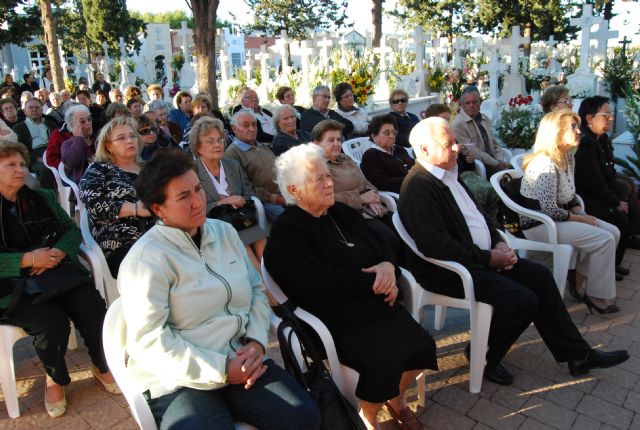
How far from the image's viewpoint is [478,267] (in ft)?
8.79

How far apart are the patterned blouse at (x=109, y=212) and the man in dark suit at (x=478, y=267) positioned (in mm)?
1588

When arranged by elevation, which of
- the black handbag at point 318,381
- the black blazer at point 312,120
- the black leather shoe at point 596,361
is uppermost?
the black blazer at point 312,120

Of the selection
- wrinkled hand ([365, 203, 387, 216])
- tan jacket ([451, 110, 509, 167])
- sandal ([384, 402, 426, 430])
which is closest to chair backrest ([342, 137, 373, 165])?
tan jacket ([451, 110, 509, 167])

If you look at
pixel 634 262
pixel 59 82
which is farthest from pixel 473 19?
pixel 634 262

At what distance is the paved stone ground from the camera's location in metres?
2.42

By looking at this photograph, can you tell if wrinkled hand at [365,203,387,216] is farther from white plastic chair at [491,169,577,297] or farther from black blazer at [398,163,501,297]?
black blazer at [398,163,501,297]

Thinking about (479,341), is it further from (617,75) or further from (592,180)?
(617,75)

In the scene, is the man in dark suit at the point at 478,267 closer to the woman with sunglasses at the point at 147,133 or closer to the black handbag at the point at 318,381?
the black handbag at the point at 318,381

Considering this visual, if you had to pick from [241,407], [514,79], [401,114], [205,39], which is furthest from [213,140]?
[514,79]

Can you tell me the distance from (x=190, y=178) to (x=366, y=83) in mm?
6557

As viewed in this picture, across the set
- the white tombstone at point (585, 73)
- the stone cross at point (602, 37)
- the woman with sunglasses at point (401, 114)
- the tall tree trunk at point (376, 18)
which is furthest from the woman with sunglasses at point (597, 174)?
the tall tree trunk at point (376, 18)

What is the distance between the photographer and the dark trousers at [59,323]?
2.46 meters

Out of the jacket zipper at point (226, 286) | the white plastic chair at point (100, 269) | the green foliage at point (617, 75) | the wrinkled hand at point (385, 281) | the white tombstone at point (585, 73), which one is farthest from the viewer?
the green foliage at point (617, 75)

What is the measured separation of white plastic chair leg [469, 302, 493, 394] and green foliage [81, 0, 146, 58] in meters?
33.5
